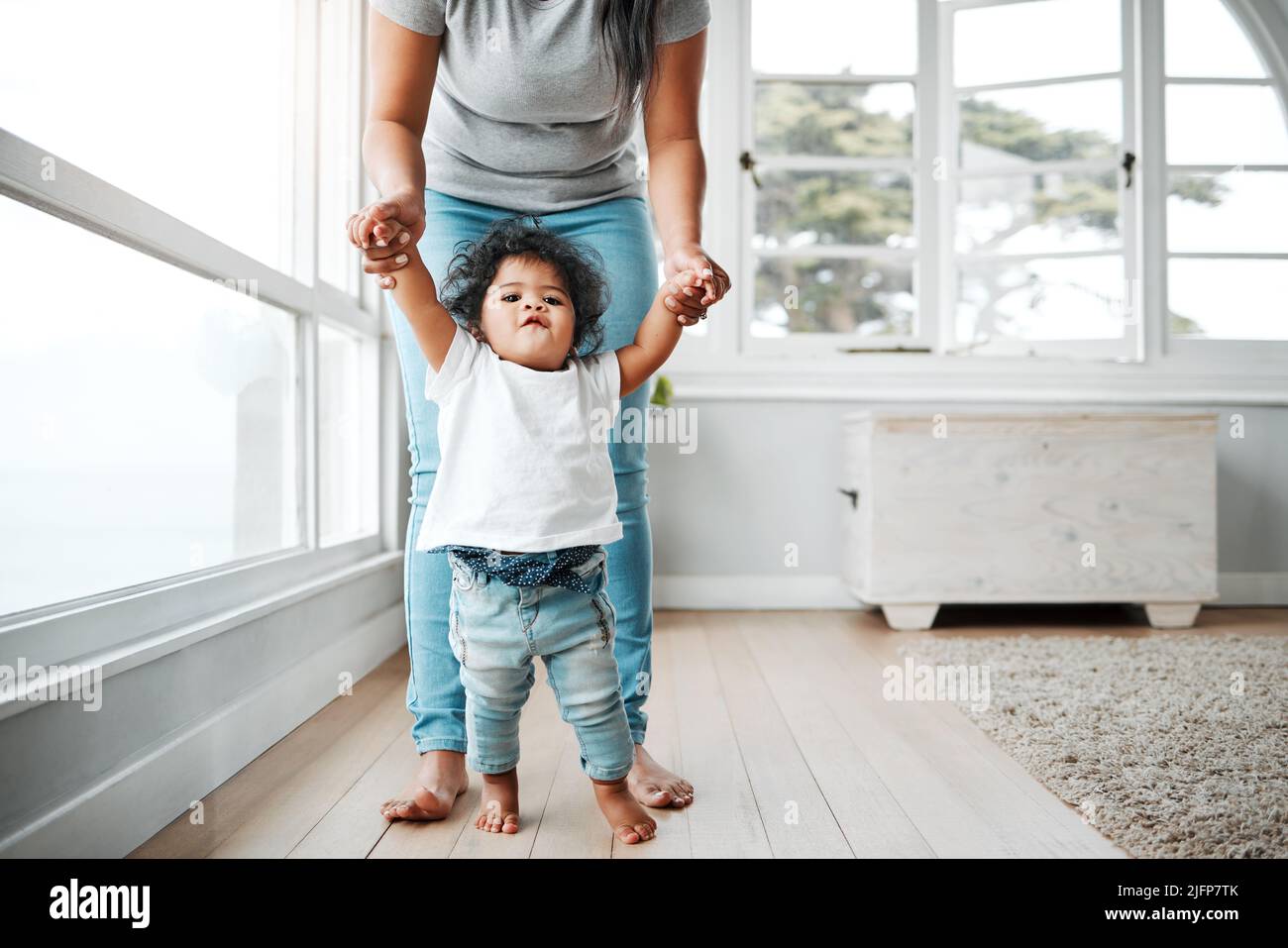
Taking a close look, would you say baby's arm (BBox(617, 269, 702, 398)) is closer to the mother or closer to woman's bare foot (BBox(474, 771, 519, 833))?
the mother

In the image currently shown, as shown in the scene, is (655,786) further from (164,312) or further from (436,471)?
(164,312)

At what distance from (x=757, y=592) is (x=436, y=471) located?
5.71ft

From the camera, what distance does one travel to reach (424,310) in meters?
0.97

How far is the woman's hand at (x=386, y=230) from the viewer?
2.87ft

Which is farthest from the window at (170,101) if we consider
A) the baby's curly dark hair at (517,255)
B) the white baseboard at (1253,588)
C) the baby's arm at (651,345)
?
the white baseboard at (1253,588)

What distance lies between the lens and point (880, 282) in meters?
2.90

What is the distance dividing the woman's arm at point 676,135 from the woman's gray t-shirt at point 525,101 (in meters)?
0.03

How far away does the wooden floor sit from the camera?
103cm

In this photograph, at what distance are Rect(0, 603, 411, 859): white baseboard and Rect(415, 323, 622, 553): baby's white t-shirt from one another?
43 cm

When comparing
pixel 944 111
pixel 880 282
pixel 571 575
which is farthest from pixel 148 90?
pixel 944 111

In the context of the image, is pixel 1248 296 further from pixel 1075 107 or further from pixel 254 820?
pixel 254 820

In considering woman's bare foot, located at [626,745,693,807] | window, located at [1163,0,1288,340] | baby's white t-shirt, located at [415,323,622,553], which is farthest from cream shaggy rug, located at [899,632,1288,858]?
window, located at [1163,0,1288,340]

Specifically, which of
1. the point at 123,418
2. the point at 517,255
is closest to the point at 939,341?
the point at 517,255
